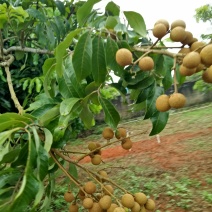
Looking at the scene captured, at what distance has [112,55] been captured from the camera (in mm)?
744

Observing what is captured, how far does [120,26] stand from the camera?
29.1 inches

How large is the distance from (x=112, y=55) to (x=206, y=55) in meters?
0.25

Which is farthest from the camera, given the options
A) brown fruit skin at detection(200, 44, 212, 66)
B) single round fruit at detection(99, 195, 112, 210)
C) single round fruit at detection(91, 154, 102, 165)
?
single round fruit at detection(91, 154, 102, 165)

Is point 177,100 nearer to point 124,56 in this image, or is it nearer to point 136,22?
point 124,56

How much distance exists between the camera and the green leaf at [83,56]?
73 cm

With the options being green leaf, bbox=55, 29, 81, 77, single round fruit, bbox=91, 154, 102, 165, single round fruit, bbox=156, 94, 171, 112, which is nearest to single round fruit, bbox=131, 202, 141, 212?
single round fruit, bbox=91, 154, 102, 165

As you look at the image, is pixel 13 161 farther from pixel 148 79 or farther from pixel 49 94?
pixel 148 79

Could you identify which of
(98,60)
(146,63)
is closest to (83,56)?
(98,60)

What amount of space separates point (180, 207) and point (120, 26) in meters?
1.91

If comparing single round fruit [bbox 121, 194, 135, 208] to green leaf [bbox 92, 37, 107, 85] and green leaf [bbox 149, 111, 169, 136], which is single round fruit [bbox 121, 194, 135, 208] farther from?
green leaf [bbox 92, 37, 107, 85]

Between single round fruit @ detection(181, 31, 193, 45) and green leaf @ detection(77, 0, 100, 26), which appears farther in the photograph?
green leaf @ detection(77, 0, 100, 26)

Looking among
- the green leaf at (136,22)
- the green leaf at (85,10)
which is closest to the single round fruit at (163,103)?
the green leaf at (136,22)

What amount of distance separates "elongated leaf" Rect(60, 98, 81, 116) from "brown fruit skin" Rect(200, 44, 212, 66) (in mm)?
323

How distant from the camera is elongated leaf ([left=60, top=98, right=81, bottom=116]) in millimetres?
724
